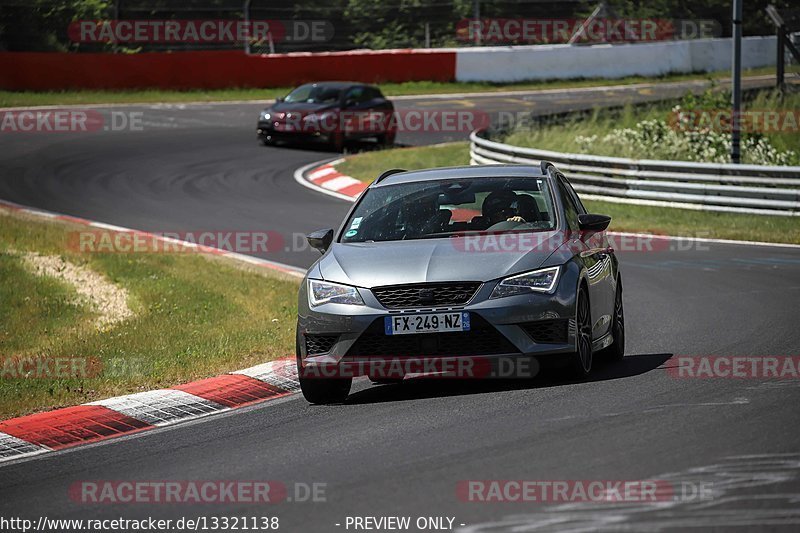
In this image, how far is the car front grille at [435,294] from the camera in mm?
8578

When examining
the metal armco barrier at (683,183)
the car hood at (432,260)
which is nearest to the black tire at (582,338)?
the car hood at (432,260)

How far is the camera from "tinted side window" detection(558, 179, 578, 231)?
9859mm

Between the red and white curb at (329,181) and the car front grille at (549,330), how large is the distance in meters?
15.6

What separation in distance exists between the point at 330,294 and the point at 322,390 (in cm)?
64

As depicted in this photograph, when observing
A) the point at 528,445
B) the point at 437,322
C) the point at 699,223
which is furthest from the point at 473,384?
the point at 699,223

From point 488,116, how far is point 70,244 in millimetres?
20626

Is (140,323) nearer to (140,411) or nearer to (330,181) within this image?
(140,411)

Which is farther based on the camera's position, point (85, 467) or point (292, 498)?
point (85, 467)

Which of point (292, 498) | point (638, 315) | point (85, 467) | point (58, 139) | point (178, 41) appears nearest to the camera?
point (292, 498)

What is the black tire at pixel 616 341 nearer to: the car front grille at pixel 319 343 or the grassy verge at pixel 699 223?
the car front grille at pixel 319 343

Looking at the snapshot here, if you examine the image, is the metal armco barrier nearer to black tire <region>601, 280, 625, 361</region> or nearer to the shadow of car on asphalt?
black tire <region>601, 280, 625, 361</region>

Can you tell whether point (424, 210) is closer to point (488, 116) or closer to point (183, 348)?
point (183, 348)

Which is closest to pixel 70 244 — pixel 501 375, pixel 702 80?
pixel 501 375

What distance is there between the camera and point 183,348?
1144 cm
